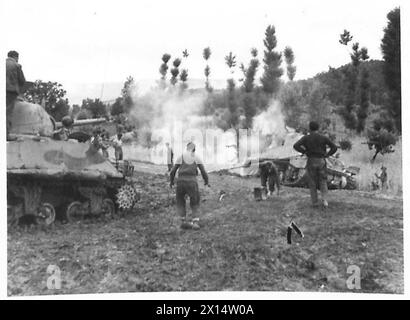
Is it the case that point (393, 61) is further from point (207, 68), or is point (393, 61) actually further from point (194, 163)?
point (194, 163)

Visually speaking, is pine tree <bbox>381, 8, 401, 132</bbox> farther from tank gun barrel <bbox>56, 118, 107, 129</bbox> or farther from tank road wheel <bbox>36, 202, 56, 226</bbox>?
tank road wheel <bbox>36, 202, 56, 226</bbox>

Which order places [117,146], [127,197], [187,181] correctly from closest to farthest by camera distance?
[187,181], [127,197], [117,146]

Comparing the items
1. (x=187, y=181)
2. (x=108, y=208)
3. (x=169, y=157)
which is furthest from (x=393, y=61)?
(x=108, y=208)

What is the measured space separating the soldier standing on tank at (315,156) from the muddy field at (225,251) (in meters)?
0.36

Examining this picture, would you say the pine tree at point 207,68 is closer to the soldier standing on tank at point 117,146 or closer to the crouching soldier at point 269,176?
the crouching soldier at point 269,176

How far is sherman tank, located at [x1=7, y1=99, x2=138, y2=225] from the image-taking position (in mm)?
12602

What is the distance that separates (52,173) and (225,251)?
4106 millimetres

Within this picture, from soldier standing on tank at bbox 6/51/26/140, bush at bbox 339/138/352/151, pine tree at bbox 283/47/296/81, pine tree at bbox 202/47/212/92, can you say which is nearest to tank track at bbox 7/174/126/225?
soldier standing on tank at bbox 6/51/26/140

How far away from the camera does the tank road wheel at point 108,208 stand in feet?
43.7

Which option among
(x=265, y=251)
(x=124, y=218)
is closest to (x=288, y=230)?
(x=265, y=251)

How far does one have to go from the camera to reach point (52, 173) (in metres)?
13.0

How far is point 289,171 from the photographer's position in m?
13.5
